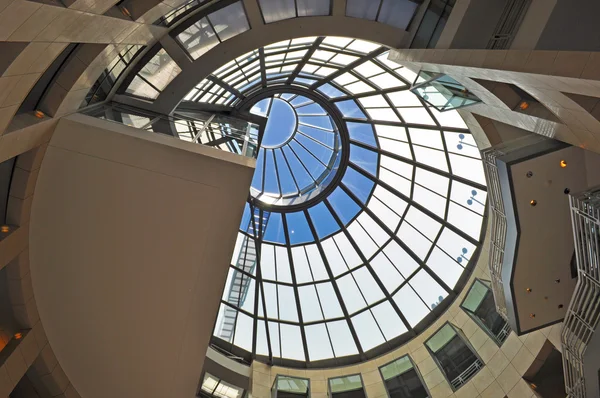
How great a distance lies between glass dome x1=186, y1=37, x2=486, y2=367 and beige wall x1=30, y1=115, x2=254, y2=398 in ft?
38.6

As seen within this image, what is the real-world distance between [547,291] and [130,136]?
13730 mm

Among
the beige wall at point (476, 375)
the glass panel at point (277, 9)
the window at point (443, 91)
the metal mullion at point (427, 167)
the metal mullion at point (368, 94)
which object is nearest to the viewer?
the window at point (443, 91)

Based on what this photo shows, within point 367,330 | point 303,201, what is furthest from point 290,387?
point 303,201

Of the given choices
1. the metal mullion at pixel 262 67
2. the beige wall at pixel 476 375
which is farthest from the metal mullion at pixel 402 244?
the metal mullion at pixel 262 67

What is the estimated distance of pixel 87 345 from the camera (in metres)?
10.6

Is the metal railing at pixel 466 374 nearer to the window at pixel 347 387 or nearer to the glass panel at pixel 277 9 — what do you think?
the window at pixel 347 387

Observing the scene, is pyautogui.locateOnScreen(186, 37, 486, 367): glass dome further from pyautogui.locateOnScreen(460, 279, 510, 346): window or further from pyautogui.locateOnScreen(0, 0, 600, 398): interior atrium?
pyautogui.locateOnScreen(460, 279, 510, 346): window

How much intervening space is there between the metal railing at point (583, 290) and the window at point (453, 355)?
25.6ft

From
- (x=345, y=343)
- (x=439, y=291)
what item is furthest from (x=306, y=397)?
(x=439, y=291)

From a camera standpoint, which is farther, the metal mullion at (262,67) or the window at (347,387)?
the window at (347,387)

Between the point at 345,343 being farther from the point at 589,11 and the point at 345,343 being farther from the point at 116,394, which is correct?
the point at 589,11

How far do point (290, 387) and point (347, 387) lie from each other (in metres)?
3.03

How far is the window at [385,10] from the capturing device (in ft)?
43.3

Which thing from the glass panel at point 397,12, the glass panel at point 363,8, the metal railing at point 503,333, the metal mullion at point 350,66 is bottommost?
the metal railing at point 503,333
